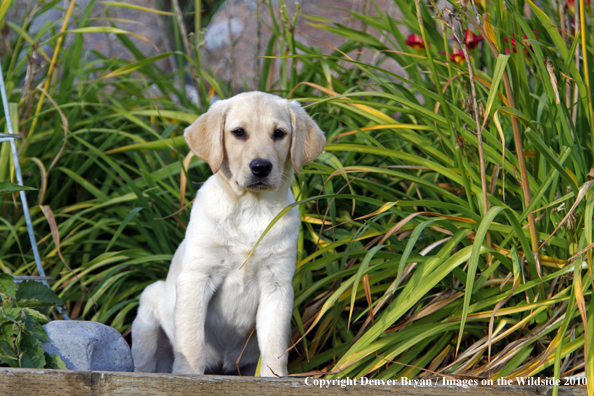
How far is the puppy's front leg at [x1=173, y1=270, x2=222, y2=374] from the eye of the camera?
7.01 ft

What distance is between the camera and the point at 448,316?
2256mm

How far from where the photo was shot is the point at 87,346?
199 centimetres

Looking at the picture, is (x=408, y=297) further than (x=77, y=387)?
Yes

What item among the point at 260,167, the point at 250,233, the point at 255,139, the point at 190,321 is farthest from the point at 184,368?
the point at 255,139

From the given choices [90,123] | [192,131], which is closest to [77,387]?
[192,131]

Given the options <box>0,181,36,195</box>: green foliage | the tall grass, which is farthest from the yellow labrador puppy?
<box>0,181,36,195</box>: green foliage

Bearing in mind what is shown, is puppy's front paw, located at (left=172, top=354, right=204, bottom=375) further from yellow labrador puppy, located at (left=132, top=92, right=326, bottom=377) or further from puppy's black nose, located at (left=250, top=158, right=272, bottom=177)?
puppy's black nose, located at (left=250, top=158, right=272, bottom=177)

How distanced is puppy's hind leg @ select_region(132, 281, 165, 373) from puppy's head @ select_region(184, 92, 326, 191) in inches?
26.5

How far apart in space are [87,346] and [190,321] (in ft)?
1.21

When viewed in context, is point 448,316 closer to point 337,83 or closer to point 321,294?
point 321,294

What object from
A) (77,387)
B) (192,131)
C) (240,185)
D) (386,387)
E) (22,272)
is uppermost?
(192,131)

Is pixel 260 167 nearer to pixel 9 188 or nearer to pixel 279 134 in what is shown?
pixel 279 134

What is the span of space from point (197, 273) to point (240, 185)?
375 millimetres

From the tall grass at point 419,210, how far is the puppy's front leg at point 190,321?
1.36ft
